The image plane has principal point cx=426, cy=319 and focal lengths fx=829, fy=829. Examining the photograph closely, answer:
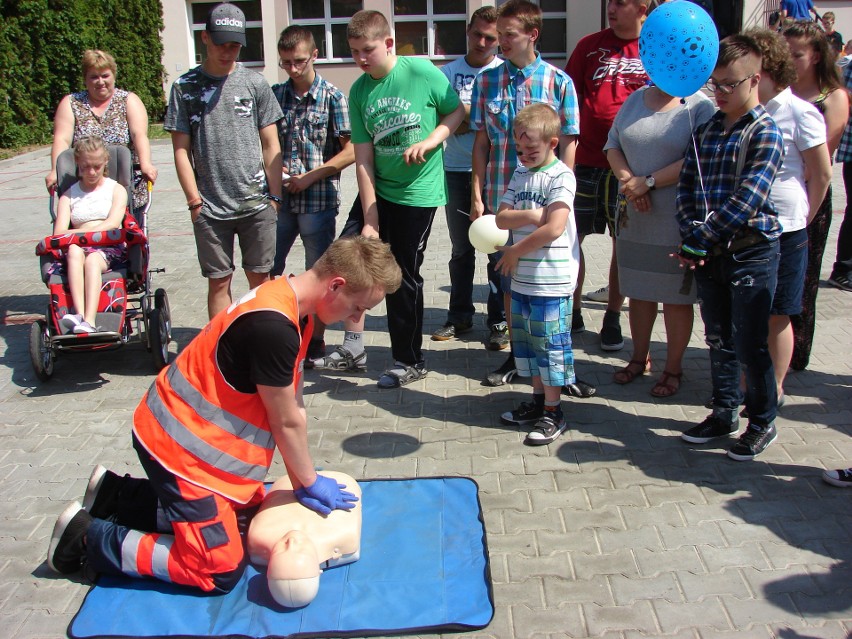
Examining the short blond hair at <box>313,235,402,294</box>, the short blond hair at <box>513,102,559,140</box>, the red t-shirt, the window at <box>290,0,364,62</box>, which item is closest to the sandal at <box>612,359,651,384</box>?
the red t-shirt

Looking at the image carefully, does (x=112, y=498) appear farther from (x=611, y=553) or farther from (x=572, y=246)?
(x=572, y=246)

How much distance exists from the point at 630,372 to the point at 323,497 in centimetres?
239

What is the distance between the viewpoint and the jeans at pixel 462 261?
5660 millimetres

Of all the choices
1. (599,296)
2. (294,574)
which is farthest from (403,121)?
(294,574)

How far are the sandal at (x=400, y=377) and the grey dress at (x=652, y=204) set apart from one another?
4.35 feet

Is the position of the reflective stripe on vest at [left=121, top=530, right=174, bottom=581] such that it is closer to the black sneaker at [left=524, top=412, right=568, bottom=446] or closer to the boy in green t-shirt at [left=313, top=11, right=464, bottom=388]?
the black sneaker at [left=524, top=412, right=568, bottom=446]

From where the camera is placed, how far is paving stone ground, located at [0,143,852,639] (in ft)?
9.69

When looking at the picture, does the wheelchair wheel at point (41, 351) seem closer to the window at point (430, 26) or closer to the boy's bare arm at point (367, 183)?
the boy's bare arm at point (367, 183)

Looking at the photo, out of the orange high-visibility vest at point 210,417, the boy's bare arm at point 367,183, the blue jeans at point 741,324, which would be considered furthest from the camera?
the boy's bare arm at point 367,183

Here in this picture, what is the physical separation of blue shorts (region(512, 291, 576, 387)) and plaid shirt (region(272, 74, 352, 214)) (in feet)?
5.55

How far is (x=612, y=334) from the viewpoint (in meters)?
5.45

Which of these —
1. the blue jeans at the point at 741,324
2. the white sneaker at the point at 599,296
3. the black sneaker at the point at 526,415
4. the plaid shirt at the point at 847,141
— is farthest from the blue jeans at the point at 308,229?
the plaid shirt at the point at 847,141

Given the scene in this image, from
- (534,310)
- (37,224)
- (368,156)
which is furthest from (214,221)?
(37,224)

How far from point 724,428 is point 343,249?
7.33ft
